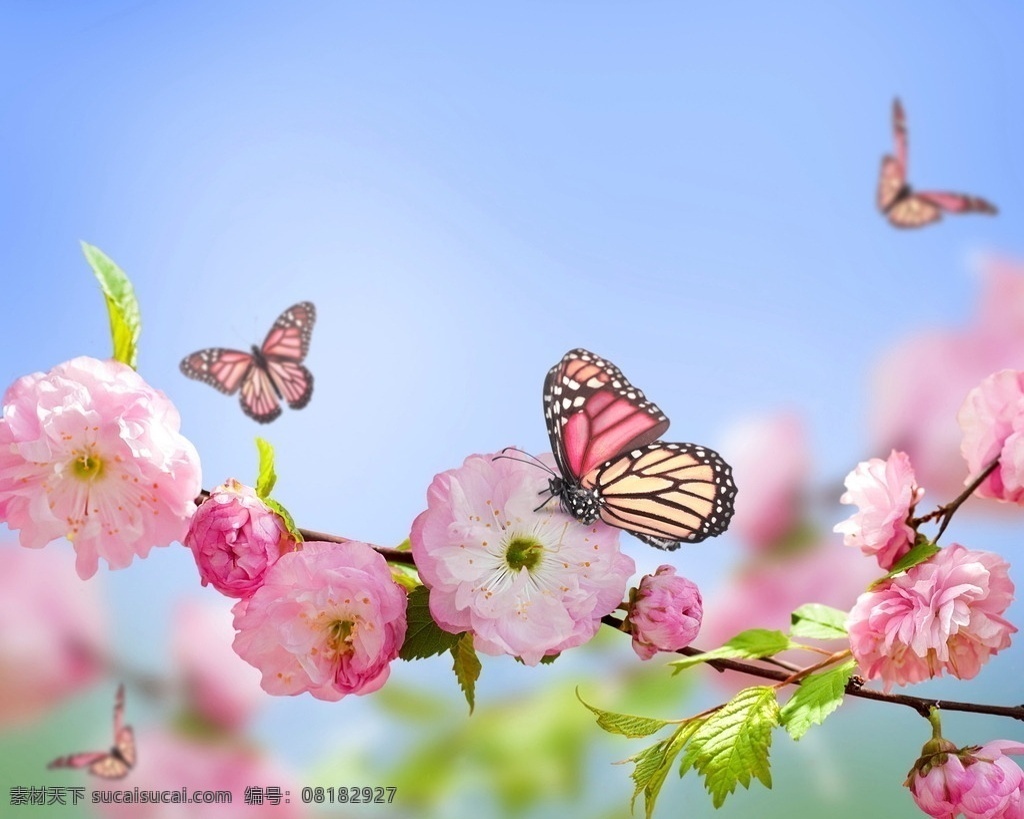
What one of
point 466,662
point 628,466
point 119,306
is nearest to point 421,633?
point 466,662

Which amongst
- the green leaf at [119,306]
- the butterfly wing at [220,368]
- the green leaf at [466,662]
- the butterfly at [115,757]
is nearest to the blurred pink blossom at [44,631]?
the butterfly at [115,757]

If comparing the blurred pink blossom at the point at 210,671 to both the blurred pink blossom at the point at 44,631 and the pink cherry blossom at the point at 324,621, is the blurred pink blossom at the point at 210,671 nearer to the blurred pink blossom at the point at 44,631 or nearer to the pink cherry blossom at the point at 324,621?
the blurred pink blossom at the point at 44,631

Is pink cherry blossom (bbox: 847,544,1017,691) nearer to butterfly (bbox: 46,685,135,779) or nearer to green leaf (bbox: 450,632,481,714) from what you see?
green leaf (bbox: 450,632,481,714)

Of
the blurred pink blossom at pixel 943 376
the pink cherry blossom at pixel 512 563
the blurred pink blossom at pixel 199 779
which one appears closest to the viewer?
the pink cherry blossom at pixel 512 563

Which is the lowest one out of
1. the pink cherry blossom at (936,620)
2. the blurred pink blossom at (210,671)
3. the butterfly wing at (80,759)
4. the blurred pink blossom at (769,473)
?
the pink cherry blossom at (936,620)

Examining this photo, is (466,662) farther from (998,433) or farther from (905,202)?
(905,202)

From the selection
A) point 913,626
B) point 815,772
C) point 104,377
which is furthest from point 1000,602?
point 815,772
